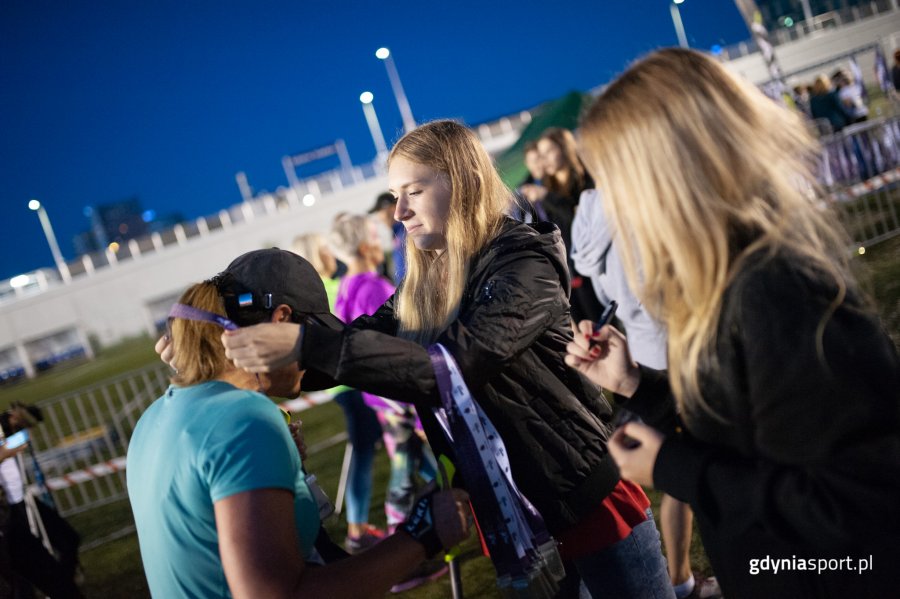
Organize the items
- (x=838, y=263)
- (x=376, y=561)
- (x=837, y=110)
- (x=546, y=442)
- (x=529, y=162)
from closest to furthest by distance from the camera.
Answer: (x=838, y=263)
(x=376, y=561)
(x=546, y=442)
(x=529, y=162)
(x=837, y=110)

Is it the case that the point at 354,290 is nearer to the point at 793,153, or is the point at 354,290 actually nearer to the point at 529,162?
the point at 529,162

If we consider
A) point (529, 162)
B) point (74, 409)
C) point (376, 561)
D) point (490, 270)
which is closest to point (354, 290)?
point (529, 162)

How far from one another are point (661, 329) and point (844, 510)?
0.62 m

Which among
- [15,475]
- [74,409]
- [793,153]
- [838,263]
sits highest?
[793,153]

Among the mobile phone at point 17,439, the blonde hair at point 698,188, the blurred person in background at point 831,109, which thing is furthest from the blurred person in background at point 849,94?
the mobile phone at point 17,439

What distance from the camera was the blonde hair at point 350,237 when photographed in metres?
5.16

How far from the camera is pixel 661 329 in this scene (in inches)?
68.2

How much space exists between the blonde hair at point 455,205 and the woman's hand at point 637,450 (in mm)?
735

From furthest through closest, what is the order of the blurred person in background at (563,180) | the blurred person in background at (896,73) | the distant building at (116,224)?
the distant building at (116,224), the blurred person in background at (896,73), the blurred person in background at (563,180)

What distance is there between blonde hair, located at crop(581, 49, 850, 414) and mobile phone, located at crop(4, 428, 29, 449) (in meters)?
4.49

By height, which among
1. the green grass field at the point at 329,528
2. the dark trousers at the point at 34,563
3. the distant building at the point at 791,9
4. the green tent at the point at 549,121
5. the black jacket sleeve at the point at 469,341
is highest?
the distant building at the point at 791,9

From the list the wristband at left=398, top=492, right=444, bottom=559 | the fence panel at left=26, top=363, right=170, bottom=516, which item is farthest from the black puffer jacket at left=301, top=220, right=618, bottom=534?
the fence panel at left=26, top=363, right=170, bottom=516

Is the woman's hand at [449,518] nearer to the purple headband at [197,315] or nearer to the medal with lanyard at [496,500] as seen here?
the medal with lanyard at [496,500]

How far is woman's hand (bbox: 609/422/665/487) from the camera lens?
151 centimetres
